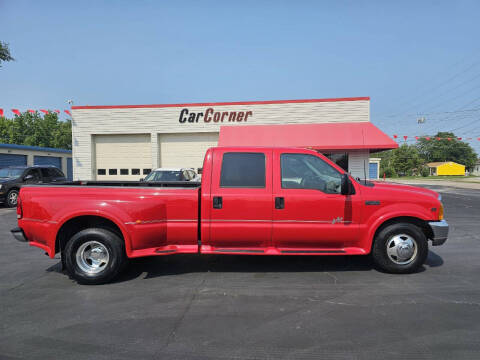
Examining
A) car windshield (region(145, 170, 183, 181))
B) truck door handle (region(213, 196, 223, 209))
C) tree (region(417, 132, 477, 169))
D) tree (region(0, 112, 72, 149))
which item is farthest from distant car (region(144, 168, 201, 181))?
tree (region(417, 132, 477, 169))

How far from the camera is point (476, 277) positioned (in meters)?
4.45

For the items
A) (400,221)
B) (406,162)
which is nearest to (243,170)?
(400,221)

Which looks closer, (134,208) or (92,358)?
(92,358)

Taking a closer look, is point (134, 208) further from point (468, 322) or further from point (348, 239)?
point (468, 322)

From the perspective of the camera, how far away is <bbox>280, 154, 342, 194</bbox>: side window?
4.41 m

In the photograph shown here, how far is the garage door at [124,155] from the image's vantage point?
63.3 feet

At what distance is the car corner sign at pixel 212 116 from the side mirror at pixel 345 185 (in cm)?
1451

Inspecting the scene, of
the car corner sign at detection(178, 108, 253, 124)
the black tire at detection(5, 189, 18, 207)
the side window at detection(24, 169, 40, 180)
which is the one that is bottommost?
the black tire at detection(5, 189, 18, 207)

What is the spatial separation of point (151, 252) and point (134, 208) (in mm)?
679

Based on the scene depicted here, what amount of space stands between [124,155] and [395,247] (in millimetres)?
18156

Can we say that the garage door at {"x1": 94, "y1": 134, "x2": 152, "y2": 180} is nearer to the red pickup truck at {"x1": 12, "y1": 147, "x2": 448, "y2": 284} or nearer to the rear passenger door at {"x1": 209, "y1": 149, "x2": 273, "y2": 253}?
the red pickup truck at {"x1": 12, "y1": 147, "x2": 448, "y2": 284}

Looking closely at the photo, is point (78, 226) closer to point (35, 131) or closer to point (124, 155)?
point (124, 155)

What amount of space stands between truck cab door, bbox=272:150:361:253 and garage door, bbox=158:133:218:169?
1486 cm

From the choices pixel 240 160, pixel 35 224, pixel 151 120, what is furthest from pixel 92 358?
pixel 151 120
